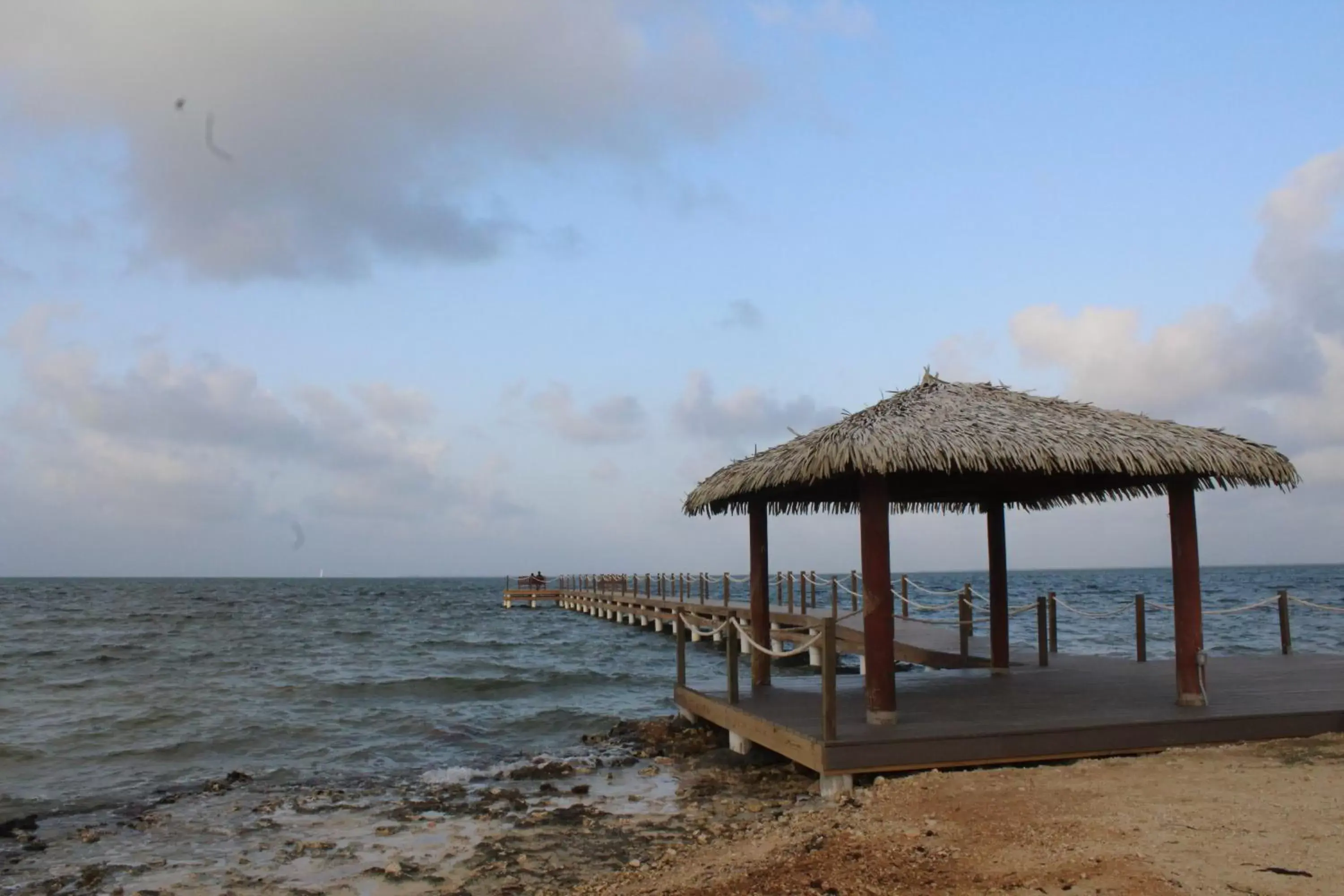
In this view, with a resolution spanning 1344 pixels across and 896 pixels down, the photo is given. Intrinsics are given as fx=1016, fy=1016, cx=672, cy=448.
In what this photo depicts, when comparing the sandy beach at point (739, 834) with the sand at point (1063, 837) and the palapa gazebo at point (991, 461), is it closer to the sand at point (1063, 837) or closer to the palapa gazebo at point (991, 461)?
the sand at point (1063, 837)

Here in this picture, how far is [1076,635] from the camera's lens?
29.5 m

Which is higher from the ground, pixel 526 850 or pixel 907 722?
pixel 907 722

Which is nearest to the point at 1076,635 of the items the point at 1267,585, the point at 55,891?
the point at 55,891

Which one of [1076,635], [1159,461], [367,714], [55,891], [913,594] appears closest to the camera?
[55,891]

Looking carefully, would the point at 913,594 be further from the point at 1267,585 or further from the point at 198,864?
the point at 198,864

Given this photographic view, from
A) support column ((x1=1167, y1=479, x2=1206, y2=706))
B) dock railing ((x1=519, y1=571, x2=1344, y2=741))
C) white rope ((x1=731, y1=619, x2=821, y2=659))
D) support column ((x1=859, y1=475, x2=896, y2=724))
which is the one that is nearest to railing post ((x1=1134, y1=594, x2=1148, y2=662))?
dock railing ((x1=519, y1=571, x2=1344, y2=741))

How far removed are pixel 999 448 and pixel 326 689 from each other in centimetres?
1562

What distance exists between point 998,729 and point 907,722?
2.62 ft

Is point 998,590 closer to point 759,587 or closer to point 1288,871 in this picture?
point 759,587

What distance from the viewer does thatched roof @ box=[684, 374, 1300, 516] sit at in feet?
27.0

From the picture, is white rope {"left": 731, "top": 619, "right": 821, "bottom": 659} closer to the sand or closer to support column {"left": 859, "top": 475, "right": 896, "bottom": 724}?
support column {"left": 859, "top": 475, "right": 896, "bottom": 724}

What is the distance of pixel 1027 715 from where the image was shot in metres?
8.89

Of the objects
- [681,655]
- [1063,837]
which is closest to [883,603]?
[1063,837]

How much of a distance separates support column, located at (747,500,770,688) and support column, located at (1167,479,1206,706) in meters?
4.04
